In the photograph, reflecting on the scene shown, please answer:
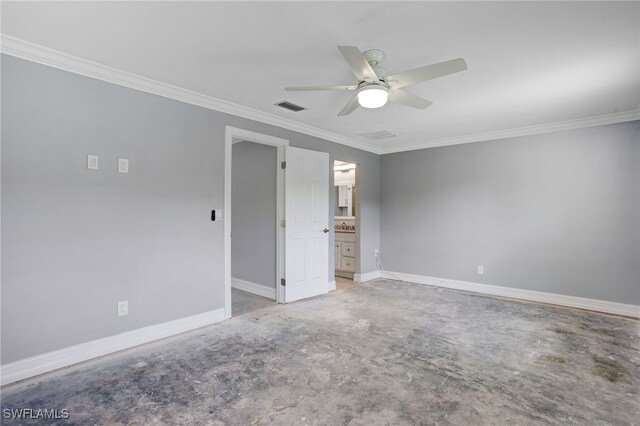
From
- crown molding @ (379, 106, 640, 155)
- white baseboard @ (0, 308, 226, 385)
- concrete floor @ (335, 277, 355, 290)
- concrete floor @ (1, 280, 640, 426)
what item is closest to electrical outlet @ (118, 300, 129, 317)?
white baseboard @ (0, 308, 226, 385)

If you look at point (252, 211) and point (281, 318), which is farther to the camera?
point (252, 211)

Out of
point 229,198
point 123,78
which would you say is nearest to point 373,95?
point 229,198

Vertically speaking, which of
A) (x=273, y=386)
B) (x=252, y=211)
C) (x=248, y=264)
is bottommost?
(x=273, y=386)

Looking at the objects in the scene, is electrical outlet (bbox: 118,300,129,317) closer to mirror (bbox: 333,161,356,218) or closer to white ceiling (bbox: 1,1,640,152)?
white ceiling (bbox: 1,1,640,152)

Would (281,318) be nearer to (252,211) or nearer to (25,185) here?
(252,211)

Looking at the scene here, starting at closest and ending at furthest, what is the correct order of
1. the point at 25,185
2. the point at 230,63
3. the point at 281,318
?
the point at 25,185
the point at 230,63
the point at 281,318

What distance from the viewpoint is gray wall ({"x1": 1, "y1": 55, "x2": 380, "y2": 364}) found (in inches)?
90.0

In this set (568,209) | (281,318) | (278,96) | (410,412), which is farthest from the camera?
(568,209)

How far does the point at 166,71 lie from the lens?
273cm

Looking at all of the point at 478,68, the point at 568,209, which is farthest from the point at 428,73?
the point at 568,209

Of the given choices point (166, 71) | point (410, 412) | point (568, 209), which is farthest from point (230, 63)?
point (568, 209)

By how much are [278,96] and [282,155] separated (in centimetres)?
102

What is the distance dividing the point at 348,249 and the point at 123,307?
374 cm

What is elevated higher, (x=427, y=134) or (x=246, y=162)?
(x=427, y=134)
